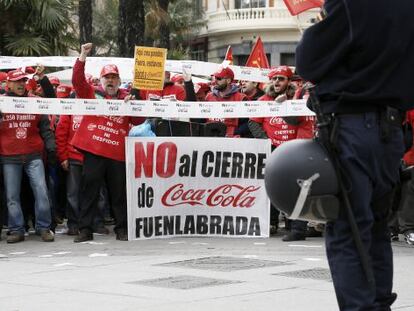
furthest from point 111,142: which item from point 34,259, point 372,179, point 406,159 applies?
point 372,179

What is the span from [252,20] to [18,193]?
41385mm

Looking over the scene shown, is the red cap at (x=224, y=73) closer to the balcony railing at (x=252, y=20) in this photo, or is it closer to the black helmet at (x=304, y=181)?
the black helmet at (x=304, y=181)

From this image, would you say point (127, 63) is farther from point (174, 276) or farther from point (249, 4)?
point (249, 4)

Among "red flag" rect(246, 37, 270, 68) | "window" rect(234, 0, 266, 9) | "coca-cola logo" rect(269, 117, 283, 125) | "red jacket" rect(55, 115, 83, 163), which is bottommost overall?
"red jacket" rect(55, 115, 83, 163)

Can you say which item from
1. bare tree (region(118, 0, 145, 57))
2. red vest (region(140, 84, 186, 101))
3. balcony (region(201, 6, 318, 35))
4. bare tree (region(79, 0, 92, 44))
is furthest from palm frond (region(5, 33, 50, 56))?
balcony (region(201, 6, 318, 35))

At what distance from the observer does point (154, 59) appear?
1186cm

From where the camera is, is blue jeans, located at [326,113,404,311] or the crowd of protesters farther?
the crowd of protesters

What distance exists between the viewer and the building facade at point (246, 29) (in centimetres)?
5041

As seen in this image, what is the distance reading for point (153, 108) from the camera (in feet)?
37.5

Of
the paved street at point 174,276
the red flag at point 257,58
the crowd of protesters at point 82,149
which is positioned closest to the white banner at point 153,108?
the crowd of protesters at point 82,149

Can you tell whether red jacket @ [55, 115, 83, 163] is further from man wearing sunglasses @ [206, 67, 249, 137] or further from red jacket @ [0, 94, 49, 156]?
man wearing sunglasses @ [206, 67, 249, 137]

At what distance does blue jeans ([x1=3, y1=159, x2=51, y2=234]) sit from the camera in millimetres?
11164

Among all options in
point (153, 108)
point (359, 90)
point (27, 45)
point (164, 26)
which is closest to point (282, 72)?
point (153, 108)

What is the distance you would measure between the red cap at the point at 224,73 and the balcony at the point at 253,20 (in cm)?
3750
